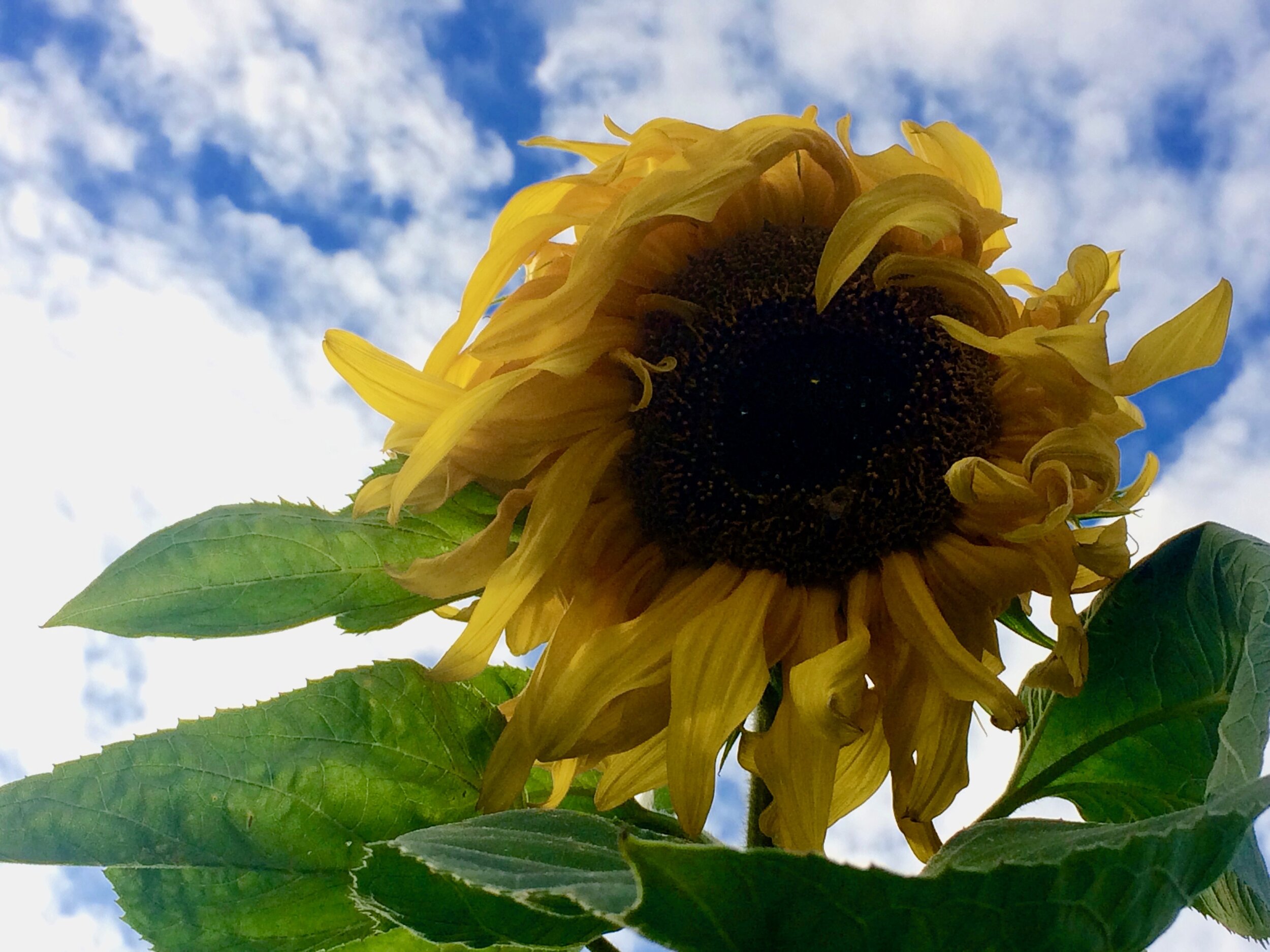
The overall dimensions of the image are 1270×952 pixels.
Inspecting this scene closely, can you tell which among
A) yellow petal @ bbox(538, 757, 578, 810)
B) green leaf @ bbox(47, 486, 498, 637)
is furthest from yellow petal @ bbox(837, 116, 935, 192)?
yellow petal @ bbox(538, 757, 578, 810)

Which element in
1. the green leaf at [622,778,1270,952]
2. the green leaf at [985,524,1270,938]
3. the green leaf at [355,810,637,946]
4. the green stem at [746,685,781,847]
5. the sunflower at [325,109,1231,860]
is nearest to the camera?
the green leaf at [622,778,1270,952]

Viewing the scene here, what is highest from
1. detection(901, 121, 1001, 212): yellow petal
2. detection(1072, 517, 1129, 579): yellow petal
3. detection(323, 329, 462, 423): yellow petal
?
detection(901, 121, 1001, 212): yellow petal

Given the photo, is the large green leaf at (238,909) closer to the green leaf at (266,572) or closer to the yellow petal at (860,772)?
the green leaf at (266,572)

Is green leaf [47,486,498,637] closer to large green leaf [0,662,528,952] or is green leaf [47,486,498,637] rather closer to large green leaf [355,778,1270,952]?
large green leaf [0,662,528,952]

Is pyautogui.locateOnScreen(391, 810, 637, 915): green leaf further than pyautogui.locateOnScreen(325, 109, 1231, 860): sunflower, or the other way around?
pyautogui.locateOnScreen(325, 109, 1231, 860): sunflower

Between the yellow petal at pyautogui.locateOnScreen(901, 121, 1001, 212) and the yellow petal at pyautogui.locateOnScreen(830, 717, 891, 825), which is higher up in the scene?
the yellow petal at pyautogui.locateOnScreen(901, 121, 1001, 212)

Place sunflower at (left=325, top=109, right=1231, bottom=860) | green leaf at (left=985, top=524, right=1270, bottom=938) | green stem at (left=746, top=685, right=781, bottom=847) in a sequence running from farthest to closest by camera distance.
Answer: green stem at (left=746, top=685, right=781, bottom=847) < sunflower at (left=325, top=109, right=1231, bottom=860) < green leaf at (left=985, top=524, right=1270, bottom=938)
